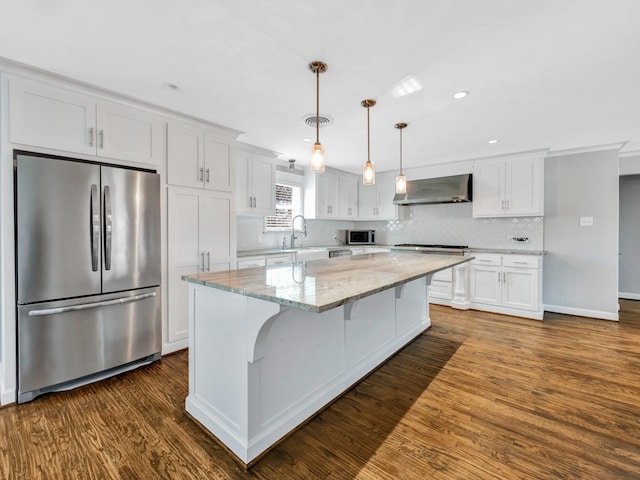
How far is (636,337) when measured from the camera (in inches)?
136

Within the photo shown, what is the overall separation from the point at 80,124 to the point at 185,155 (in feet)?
2.72

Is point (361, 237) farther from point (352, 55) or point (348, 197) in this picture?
point (352, 55)

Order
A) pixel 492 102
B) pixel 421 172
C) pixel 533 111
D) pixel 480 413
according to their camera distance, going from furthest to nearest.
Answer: pixel 421 172 → pixel 533 111 → pixel 492 102 → pixel 480 413

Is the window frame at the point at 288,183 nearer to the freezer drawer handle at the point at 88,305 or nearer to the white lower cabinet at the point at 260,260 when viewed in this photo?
the white lower cabinet at the point at 260,260

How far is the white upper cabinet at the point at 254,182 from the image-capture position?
3.92 m

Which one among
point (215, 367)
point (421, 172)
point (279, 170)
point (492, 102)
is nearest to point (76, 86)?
point (215, 367)

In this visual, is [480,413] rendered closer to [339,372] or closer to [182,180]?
[339,372]

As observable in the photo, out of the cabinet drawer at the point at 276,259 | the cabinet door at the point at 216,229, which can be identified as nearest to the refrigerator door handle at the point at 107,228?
the cabinet door at the point at 216,229

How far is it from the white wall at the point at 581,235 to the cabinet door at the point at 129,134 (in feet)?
16.9

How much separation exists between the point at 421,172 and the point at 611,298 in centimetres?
318

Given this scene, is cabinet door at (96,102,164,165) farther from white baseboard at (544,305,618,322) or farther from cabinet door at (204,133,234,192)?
white baseboard at (544,305,618,322)

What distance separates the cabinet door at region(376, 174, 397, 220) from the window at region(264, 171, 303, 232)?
161cm

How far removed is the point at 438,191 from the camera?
16.0ft

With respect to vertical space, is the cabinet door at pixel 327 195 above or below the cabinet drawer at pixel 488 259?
above
